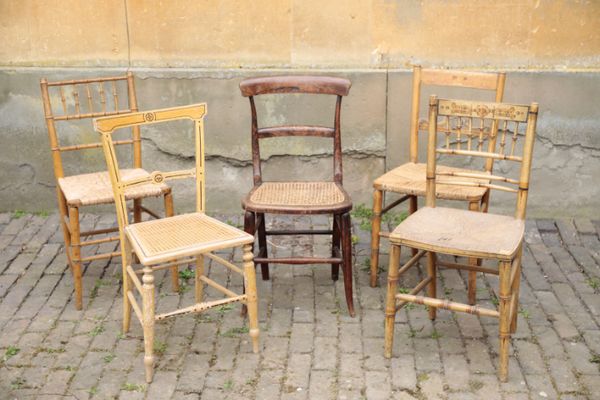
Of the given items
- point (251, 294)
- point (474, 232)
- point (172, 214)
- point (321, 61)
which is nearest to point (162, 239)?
point (251, 294)

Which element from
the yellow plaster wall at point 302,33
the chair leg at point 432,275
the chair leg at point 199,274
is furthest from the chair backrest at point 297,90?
the yellow plaster wall at point 302,33

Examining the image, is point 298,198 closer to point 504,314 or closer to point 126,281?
point 126,281

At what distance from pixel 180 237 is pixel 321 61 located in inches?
86.4

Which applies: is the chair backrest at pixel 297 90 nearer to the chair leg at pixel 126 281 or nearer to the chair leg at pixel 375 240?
the chair leg at pixel 375 240

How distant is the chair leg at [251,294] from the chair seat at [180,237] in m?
0.09

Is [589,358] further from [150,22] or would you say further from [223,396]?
[150,22]

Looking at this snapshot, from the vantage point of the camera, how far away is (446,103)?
13.4ft

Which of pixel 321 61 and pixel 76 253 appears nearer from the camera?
pixel 76 253

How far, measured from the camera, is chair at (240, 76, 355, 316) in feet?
14.2

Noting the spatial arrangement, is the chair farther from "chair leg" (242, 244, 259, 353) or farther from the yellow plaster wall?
the yellow plaster wall

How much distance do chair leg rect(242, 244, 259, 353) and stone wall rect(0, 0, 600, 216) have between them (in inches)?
78.7

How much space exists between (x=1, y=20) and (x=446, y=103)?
3380 millimetres

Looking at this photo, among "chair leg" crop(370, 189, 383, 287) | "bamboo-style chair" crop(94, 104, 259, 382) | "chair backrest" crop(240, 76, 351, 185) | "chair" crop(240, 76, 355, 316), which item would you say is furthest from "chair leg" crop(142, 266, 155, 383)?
"chair leg" crop(370, 189, 383, 287)

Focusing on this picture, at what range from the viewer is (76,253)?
4.55 metres
